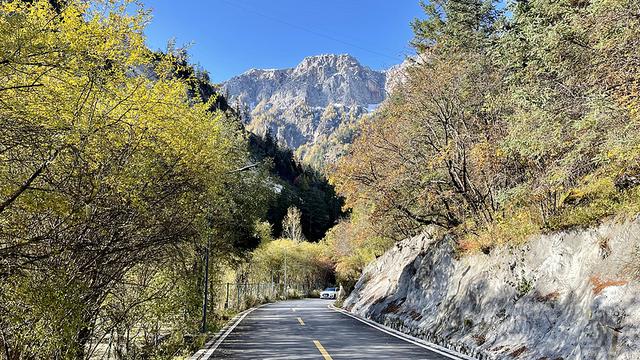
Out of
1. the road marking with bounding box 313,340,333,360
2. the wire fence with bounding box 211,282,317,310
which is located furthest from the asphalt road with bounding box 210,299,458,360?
the wire fence with bounding box 211,282,317,310

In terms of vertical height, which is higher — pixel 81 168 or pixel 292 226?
pixel 292 226

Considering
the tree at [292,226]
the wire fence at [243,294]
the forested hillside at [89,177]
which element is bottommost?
the wire fence at [243,294]

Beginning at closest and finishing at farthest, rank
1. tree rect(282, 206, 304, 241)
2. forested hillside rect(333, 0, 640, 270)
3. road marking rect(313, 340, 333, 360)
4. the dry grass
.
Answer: the dry grass
forested hillside rect(333, 0, 640, 270)
road marking rect(313, 340, 333, 360)
tree rect(282, 206, 304, 241)

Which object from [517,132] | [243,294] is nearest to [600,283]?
[517,132]

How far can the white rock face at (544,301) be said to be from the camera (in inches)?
324

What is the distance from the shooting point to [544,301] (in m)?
10.5

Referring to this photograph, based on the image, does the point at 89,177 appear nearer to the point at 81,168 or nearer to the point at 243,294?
the point at 81,168

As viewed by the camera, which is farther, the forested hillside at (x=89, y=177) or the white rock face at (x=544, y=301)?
the white rock face at (x=544, y=301)

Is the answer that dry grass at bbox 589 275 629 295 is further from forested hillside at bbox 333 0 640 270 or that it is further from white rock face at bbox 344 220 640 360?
forested hillside at bbox 333 0 640 270

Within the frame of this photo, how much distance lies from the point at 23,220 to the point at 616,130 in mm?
10750

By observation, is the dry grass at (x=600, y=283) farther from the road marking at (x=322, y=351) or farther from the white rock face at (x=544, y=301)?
the road marking at (x=322, y=351)

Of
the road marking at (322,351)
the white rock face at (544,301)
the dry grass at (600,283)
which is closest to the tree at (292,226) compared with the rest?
the white rock face at (544,301)

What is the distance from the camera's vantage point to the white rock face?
8234mm

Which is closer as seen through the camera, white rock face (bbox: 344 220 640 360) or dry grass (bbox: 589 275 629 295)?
white rock face (bbox: 344 220 640 360)
